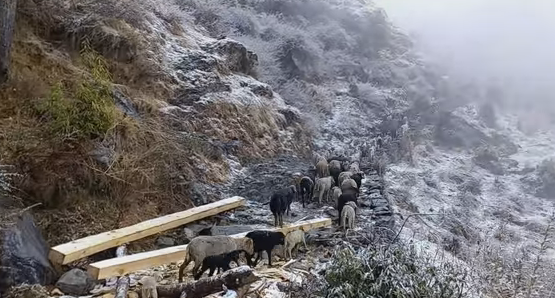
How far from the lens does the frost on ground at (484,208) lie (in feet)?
27.5

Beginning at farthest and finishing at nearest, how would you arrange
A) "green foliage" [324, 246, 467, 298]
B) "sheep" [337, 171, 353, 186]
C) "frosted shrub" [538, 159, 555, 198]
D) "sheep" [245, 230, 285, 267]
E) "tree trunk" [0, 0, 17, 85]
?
1. "frosted shrub" [538, 159, 555, 198]
2. "sheep" [337, 171, 353, 186]
3. "tree trunk" [0, 0, 17, 85]
4. "sheep" [245, 230, 285, 267]
5. "green foliage" [324, 246, 467, 298]

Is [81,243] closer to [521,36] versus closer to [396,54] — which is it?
[396,54]

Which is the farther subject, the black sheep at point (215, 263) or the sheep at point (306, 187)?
the sheep at point (306, 187)

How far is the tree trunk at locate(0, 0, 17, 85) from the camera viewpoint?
6793mm

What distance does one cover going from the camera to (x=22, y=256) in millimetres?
4570

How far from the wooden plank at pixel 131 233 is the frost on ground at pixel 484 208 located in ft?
9.87

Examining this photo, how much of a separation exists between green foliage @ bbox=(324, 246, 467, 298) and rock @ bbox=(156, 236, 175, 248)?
2337 millimetres

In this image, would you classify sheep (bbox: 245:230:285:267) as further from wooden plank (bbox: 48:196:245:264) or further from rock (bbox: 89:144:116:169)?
rock (bbox: 89:144:116:169)

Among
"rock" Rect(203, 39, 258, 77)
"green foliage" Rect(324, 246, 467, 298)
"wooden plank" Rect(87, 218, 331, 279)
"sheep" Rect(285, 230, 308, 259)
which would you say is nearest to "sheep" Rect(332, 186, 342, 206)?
"sheep" Rect(285, 230, 308, 259)

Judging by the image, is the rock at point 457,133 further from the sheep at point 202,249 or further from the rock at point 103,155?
the sheep at point 202,249

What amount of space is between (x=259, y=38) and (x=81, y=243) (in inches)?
610

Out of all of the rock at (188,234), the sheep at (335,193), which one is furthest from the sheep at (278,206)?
the sheep at (335,193)

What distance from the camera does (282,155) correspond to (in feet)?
38.0

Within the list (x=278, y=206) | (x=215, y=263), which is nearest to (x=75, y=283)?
(x=215, y=263)
